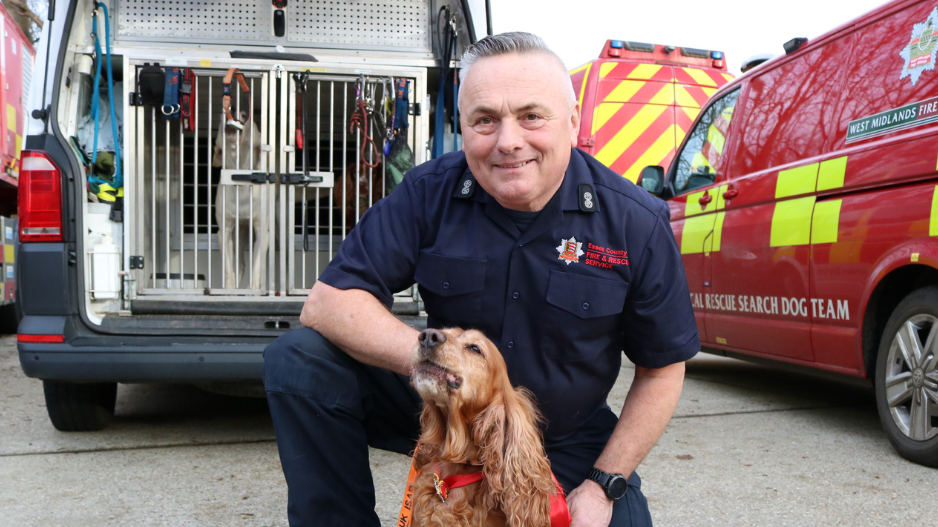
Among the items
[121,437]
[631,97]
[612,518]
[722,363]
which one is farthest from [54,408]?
[631,97]

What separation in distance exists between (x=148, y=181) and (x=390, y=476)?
269 cm

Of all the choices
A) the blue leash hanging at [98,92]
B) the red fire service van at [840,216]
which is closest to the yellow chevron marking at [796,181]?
the red fire service van at [840,216]

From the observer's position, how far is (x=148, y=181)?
468 centimetres

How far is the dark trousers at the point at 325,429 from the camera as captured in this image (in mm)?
1905

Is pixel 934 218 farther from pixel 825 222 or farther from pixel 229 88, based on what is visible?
pixel 229 88

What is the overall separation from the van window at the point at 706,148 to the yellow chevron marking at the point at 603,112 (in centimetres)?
270

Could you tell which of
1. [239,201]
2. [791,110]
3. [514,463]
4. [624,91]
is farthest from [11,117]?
[514,463]

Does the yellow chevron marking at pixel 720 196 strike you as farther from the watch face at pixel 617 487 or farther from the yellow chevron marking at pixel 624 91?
the yellow chevron marking at pixel 624 91

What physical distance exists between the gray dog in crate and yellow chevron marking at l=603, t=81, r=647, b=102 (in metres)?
4.49

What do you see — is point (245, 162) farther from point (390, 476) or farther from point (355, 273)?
point (355, 273)

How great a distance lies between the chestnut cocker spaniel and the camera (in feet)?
5.47

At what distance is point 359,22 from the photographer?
417cm

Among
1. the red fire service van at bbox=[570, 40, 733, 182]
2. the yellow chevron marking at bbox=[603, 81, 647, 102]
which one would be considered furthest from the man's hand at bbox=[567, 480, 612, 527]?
the yellow chevron marking at bbox=[603, 81, 647, 102]

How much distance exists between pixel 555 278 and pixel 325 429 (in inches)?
28.3
